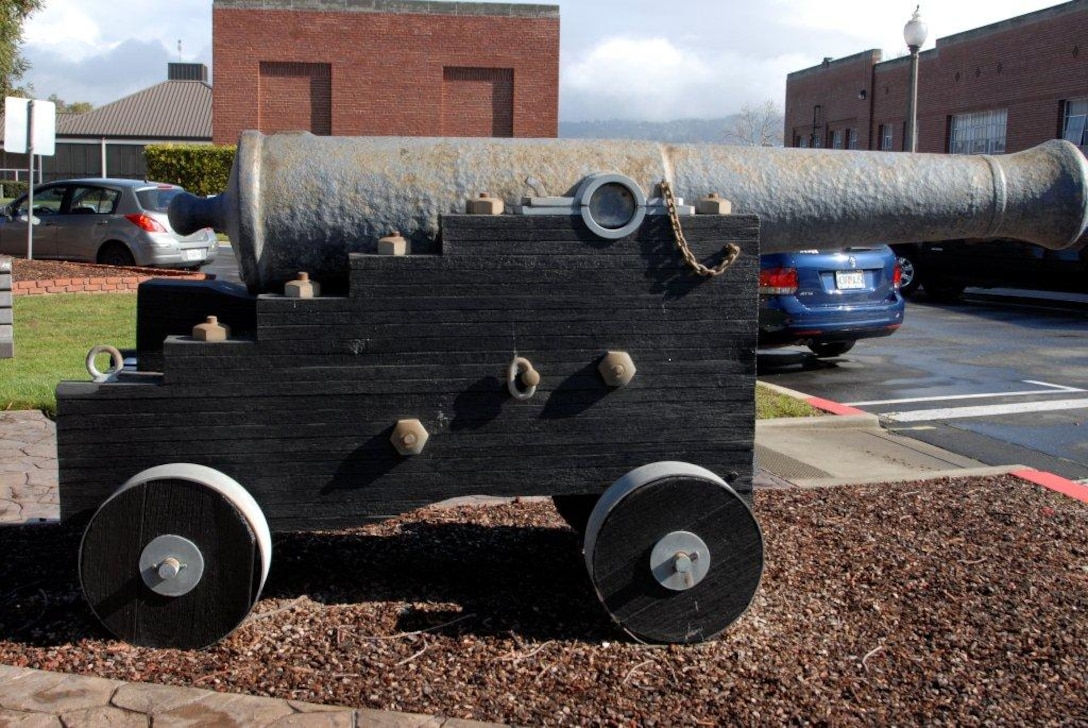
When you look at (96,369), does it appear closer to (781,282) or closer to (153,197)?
(781,282)

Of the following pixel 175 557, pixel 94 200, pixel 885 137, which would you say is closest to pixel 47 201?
pixel 94 200

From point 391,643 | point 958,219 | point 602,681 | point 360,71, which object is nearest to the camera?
point 602,681

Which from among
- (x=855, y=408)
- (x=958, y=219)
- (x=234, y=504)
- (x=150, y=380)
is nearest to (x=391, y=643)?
(x=234, y=504)

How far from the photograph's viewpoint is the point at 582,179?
383cm

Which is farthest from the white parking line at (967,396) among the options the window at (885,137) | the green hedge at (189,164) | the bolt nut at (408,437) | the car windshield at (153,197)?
the window at (885,137)

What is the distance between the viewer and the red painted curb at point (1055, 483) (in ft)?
20.1

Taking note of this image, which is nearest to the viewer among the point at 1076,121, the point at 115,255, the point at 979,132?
the point at 115,255

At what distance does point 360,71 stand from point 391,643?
3458cm

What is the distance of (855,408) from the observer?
29.2ft

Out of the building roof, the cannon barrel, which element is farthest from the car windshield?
the building roof

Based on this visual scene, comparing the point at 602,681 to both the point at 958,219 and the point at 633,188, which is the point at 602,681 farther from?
the point at 958,219

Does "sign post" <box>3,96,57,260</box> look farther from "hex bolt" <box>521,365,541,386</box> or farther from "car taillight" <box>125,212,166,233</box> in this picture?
"hex bolt" <box>521,365,541,386</box>

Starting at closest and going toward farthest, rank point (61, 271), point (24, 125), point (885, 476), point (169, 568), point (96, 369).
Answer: point (169, 568), point (96, 369), point (885, 476), point (61, 271), point (24, 125)

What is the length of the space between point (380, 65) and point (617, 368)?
3451 centimetres
